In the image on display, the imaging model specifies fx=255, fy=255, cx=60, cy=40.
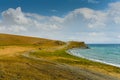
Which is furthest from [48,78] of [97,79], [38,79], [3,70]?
[97,79]

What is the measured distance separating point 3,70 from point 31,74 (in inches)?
128

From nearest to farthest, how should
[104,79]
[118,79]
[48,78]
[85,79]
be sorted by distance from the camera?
[48,78]
[85,79]
[104,79]
[118,79]

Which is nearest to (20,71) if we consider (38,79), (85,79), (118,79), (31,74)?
(31,74)

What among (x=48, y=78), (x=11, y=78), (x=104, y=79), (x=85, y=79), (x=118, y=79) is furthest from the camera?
(x=118, y=79)

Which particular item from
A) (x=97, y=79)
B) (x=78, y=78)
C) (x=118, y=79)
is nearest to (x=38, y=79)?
(x=78, y=78)

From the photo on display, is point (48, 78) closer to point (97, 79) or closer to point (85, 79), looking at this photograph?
point (85, 79)

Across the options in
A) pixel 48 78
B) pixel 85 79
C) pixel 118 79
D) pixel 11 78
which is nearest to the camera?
pixel 11 78

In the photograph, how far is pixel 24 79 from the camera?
86.5ft

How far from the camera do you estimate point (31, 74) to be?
2947 cm

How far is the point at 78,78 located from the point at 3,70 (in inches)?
356

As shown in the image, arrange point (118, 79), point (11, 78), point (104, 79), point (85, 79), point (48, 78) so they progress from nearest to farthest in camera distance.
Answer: point (11, 78)
point (48, 78)
point (85, 79)
point (104, 79)
point (118, 79)

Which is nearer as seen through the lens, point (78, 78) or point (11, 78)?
point (11, 78)

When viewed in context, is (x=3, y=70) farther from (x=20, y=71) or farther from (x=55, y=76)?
(x=55, y=76)

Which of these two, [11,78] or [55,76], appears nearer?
[11,78]
